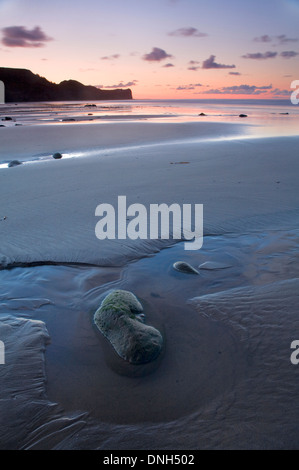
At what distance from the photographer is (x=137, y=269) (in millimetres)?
2963

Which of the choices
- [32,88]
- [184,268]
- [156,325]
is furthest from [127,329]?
[32,88]

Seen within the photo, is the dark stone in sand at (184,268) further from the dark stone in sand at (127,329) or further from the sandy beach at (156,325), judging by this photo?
the dark stone in sand at (127,329)

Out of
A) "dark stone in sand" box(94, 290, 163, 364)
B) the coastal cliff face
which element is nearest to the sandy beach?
"dark stone in sand" box(94, 290, 163, 364)

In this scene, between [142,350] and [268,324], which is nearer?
[142,350]

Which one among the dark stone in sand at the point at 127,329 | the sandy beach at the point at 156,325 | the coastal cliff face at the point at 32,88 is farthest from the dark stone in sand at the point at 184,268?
the coastal cliff face at the point at 32,88

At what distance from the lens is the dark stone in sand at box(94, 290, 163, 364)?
1.93 metres

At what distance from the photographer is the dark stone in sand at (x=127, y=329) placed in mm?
1933

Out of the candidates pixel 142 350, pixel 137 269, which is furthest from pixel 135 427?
pixel 137 269

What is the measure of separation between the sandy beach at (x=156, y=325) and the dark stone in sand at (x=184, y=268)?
0.07 meters

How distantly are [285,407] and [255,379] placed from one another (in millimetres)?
205

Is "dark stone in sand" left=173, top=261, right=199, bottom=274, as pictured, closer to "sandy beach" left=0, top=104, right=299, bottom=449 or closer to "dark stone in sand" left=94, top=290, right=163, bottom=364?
"sandy beach" left=0, top=104, right=299, bottom=449

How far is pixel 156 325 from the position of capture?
7.29 ft
